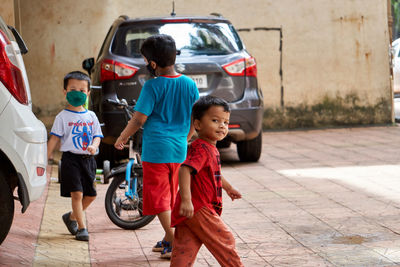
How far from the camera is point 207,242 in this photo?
3.95 m

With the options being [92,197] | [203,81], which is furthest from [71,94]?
[203,81]

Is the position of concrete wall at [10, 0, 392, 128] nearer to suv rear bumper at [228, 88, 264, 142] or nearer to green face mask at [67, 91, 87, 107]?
suv rear bumper at [228, 88, 264, 142]

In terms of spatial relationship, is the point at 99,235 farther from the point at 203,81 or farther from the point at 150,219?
the point at 203,81

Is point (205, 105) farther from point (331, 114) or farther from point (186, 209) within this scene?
point (331, 114)

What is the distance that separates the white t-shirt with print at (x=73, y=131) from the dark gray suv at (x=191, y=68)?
2916 millimetres

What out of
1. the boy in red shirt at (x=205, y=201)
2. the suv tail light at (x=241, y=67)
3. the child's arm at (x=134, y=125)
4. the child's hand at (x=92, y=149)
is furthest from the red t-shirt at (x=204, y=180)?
the suv tail light at (x=241, y=67)

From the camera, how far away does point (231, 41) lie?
9.30 metres

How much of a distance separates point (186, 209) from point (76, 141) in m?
2.08

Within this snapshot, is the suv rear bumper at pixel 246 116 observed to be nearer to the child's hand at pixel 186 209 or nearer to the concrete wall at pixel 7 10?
the concrete wall at pixel 7 10

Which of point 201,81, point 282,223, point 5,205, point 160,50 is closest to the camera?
point 5,205

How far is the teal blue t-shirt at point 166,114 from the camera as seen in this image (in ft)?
16.2

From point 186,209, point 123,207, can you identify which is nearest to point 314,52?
point 123,207

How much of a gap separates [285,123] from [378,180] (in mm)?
5471

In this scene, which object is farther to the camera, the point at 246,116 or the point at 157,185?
the point at 246,116
